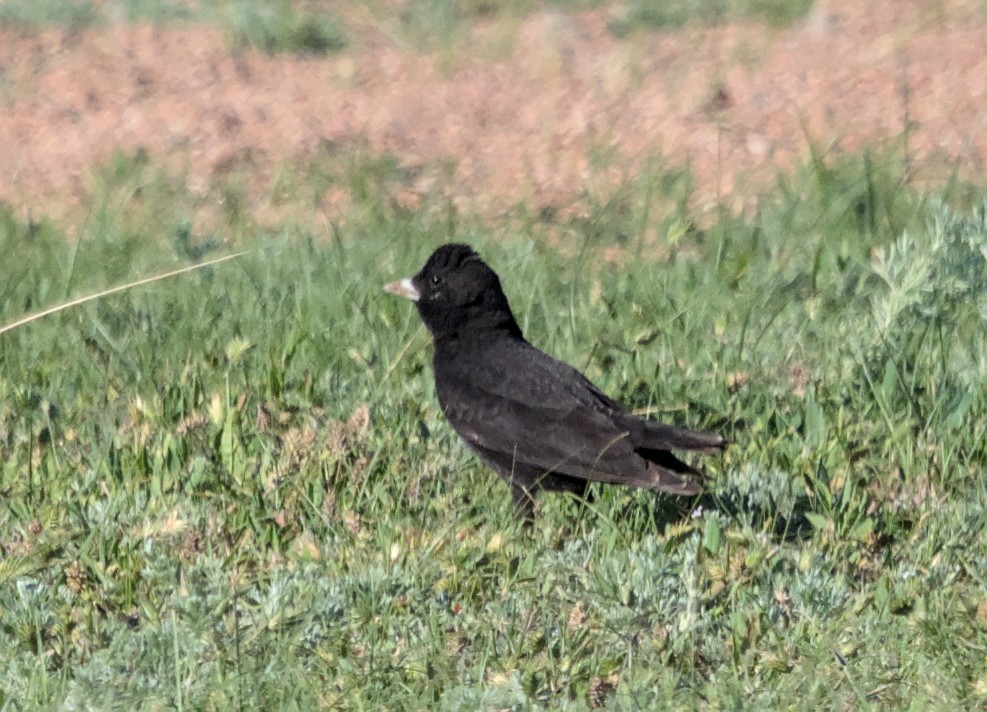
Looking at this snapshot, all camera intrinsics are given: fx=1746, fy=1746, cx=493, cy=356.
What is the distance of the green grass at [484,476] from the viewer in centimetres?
403

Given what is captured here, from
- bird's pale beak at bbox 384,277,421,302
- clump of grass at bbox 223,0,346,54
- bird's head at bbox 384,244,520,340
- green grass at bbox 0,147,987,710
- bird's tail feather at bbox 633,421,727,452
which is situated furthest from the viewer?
clump of grass at bbox 223,0,346,54

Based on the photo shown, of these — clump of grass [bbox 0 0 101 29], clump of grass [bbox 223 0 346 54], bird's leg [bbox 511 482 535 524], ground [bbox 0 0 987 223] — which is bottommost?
bird's leg [bbox 511 482 535 524]

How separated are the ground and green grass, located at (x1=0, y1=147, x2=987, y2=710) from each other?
1.21 feet

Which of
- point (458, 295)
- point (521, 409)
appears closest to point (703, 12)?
point (458, 295)

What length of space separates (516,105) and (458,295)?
12.3 feet

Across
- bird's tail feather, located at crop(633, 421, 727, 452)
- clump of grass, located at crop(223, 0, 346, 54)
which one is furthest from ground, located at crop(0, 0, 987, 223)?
bird's tail feather, located at crop(633, 421, 727, 452)

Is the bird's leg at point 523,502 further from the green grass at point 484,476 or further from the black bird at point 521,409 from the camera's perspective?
the green grass at point 484,476

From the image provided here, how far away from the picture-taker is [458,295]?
557 centimetres

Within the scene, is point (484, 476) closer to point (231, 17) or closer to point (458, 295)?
point (458, 295)

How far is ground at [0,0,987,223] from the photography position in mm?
8211

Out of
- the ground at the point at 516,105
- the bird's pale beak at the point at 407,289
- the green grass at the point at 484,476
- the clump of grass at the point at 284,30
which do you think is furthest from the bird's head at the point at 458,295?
the clump of grass at the point at 284,30

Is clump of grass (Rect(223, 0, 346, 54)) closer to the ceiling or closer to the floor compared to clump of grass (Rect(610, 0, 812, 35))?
closer to the ceiling

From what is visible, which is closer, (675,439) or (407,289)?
(675,439)

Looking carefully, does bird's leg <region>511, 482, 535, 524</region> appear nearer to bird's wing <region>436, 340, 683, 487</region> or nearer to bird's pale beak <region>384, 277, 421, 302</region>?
bird's wing <region>436, 340, 683, 487</region>
